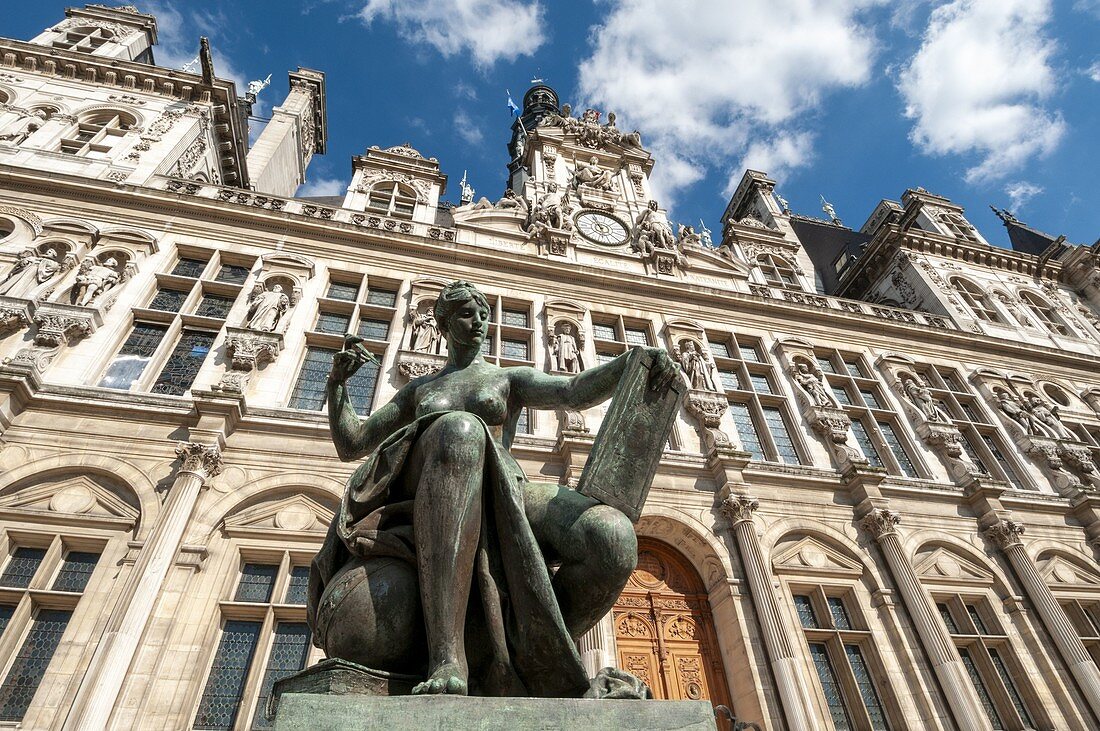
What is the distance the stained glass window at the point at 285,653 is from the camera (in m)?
7.07

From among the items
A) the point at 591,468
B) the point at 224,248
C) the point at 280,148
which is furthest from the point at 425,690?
the point at 280,148

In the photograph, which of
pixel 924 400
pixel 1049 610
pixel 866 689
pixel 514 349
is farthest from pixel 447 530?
pixel 924 400

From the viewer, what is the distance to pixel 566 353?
11109 mm

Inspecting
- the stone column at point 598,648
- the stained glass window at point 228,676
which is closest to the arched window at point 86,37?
the stained glass window at point 228,676

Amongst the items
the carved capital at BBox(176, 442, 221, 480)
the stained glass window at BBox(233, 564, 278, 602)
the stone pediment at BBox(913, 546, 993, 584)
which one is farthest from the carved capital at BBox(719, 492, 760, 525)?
the carved capital at BBox(176, 442, 221, 480)

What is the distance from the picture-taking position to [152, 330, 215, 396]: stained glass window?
30.9 ft

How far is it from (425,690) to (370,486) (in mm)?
855

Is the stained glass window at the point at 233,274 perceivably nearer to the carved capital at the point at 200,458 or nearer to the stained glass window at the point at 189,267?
the stained glass window at the point at 189,267

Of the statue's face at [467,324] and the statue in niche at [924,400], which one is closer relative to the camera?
the statue's face at [467,324]

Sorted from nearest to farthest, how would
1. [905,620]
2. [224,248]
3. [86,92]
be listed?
[905,620] < [224,248] < [86,92]

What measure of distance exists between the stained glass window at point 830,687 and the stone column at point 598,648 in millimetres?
3335

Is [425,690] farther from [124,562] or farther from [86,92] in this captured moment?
[86,92]

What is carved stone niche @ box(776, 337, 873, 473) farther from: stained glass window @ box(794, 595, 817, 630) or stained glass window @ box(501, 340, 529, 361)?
stained glass window @ box(501, 340, 529, 361)

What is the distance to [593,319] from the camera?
13023 mm
